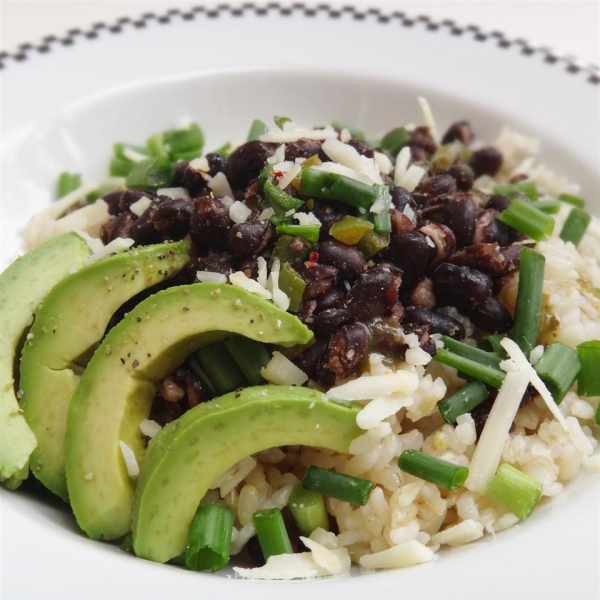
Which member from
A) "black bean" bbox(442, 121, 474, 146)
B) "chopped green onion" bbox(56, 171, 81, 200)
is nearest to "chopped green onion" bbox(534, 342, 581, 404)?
"black bean" bbox(442, 121, 474, 146)

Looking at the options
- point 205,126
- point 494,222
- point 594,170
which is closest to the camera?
point 494,222

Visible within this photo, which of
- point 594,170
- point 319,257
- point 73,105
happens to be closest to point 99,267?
point 319,257

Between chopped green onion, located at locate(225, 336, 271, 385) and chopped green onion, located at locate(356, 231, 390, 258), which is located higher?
chopped green onion, located at locate(356, 231, 390, 258)

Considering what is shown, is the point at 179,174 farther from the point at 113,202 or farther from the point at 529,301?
the point at 529,301

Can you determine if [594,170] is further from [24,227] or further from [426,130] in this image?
[24,227]

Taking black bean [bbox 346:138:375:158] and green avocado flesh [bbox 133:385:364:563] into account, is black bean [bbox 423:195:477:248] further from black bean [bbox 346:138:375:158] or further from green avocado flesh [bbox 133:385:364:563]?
green avocado flesh [bbox 133:385:364:563]

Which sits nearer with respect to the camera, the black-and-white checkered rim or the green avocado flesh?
the green avocado flesh
